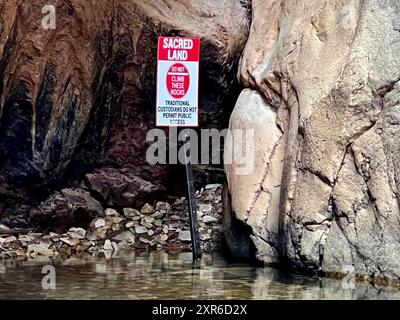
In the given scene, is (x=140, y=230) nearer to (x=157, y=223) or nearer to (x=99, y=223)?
(x=157, y=223)

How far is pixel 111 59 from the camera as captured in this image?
877 centimetres

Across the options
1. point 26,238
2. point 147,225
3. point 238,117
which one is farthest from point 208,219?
point 26,238

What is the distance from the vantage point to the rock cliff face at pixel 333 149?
19.3 feet

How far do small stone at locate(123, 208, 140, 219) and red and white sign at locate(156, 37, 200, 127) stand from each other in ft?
6.58

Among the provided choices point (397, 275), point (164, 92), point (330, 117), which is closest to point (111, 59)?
point (164, 92)

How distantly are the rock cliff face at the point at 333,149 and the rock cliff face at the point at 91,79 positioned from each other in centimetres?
201

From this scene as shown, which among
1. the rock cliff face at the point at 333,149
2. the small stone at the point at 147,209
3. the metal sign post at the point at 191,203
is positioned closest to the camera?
the rock cliff face at the point at 333,149

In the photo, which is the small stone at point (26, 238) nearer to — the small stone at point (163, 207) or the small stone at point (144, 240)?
the small stone at point (144, 240)

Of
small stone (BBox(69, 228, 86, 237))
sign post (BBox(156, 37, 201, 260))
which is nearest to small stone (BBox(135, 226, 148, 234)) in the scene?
small stone (BBox(69, 228, 86, 237))

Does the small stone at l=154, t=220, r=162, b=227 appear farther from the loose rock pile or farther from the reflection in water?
the reflection in water

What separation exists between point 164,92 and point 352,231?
244 centimetres

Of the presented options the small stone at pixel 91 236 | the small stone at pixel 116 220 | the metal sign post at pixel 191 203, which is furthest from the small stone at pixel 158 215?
the metal sign post at pixel 191 203

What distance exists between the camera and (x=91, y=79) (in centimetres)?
864
